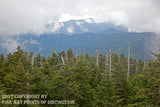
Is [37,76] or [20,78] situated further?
[37,76]

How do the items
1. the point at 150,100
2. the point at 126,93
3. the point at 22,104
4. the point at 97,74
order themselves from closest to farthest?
1. the point at 150,100
2. the point at 22,104
3. the point at 126,93
4. the point at 97,74

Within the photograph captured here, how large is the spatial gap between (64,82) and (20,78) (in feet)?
19.0

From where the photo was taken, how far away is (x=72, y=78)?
2020 centimetres

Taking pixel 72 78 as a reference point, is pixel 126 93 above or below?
below

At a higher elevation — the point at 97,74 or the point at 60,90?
the point at 97,74

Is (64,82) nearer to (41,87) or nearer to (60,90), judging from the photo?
(60,90)

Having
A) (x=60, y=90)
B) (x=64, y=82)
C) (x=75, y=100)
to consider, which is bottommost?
(x=75, y=100)

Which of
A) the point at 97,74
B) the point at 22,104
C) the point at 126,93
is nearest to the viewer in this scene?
the point at 22,104

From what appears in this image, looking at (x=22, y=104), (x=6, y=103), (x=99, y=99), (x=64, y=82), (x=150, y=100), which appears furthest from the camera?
(x=64, y=82)

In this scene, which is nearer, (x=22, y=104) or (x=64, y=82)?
(x=22, y=104)

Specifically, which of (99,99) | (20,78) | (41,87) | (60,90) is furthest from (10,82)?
(99,99)

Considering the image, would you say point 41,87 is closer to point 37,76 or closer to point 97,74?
point 37,76

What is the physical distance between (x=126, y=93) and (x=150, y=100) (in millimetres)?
8750

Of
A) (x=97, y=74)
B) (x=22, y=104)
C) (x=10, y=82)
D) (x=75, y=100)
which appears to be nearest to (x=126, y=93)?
(x=97, y=74)
